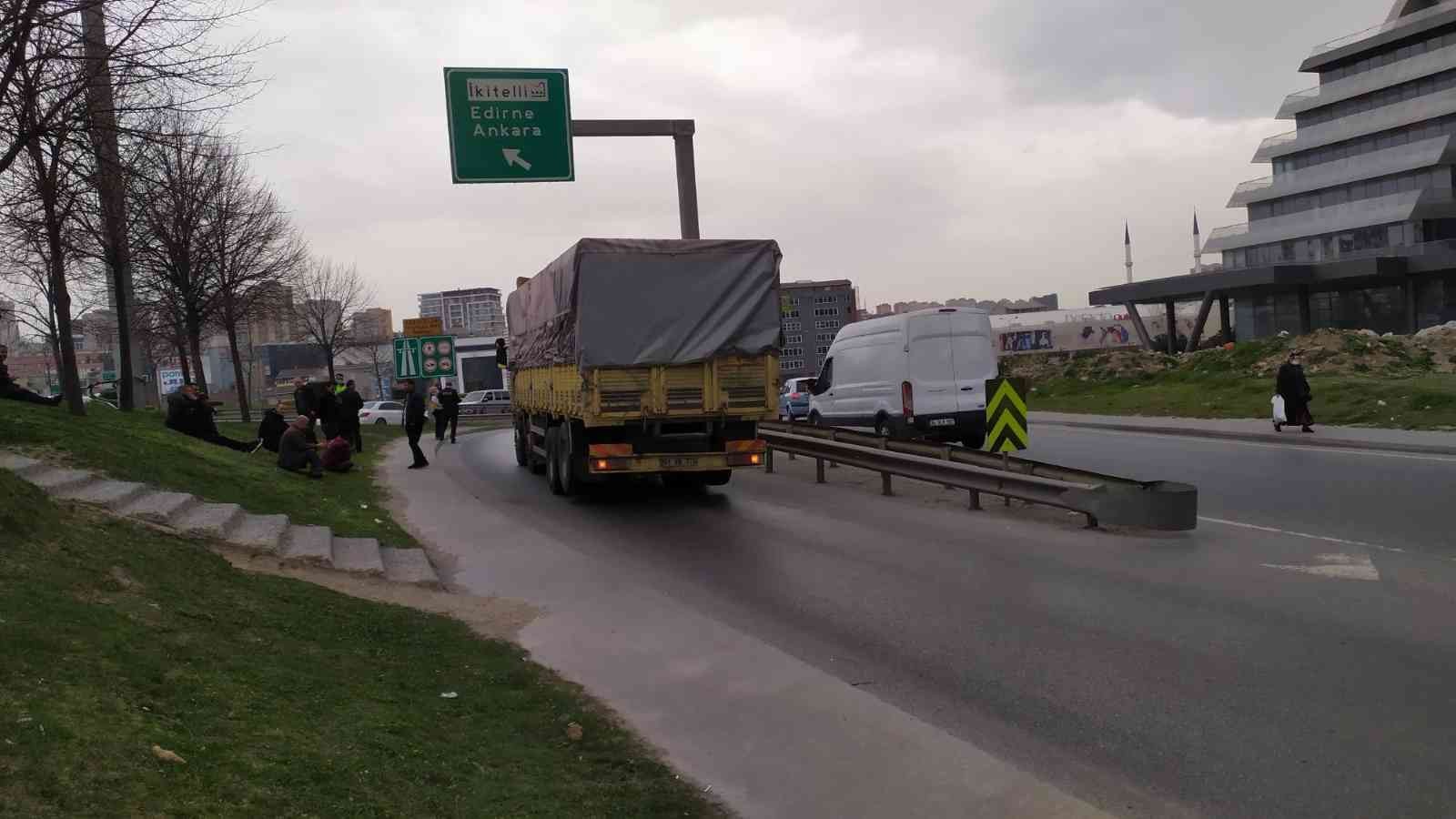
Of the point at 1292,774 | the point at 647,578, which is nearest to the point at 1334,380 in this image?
the point at 647,578

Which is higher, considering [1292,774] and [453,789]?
[453,789]

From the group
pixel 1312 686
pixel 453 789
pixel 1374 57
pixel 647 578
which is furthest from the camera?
pixel 1374 57

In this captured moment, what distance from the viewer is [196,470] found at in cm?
1297

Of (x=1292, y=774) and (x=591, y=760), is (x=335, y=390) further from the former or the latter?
(x=1292, y=774)

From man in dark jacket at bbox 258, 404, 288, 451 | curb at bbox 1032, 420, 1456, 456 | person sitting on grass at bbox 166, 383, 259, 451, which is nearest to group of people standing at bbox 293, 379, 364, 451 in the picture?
man in dark jacket at bbox 258, 404, 288, 451

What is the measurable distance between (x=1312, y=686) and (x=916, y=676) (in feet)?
7.17

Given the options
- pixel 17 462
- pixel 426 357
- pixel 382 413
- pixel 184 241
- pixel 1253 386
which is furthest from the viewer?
pixel 382 413

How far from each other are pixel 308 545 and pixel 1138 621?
7300mm

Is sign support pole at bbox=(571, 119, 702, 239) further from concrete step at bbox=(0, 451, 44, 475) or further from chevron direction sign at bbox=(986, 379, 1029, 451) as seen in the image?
concrete step at bbox=(0, 451, 44, 475)

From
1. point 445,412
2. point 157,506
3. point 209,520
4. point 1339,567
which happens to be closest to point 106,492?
point 157,506

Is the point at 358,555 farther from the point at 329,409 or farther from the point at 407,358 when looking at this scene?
the point at 407,358

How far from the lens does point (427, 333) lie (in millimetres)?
33250

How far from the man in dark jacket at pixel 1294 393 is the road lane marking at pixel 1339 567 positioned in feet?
42.4

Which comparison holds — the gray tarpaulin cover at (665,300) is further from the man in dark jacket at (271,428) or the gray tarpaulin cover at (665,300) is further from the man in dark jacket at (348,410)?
the man in dark jacket at (348,410)
